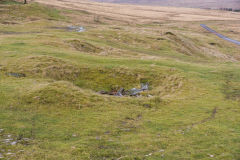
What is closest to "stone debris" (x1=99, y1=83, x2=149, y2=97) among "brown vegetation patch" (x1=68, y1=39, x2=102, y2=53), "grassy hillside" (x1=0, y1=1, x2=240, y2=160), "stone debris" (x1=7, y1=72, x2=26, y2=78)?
"grassy hillside" (x1=0, y1=1, x2=240, y2=160)

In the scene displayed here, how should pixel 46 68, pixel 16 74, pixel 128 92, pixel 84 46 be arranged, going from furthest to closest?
pixel 84 46 → pixel 46 68 → pixel 16 74 → pixel 128 92

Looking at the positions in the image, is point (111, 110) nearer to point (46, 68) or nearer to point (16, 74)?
point (46, 68)

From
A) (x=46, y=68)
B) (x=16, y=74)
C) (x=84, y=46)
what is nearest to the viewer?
(x=16, y=74)

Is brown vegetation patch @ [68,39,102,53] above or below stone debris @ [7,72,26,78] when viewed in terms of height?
above

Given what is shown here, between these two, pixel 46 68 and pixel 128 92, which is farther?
pixel 46 68

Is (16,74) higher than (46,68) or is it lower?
lower

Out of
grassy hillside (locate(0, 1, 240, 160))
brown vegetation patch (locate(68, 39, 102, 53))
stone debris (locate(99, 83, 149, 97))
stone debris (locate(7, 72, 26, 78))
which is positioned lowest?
stone debris (locate(99, 83, 149, 97))

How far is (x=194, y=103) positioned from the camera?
2664 centimetres

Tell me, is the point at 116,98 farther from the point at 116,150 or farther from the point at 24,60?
the point at 24,60

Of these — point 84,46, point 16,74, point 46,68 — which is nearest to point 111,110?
point 46,68

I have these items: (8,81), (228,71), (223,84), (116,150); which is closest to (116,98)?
(116,150)

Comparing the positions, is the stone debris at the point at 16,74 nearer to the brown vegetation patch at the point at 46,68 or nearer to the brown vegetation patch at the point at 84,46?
the brown vegetation patch at the point at 46,68

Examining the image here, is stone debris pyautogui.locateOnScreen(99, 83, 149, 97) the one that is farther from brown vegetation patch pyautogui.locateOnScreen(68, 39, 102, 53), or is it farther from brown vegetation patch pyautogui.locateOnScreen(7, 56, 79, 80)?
brown vegetation patch pyautogui.locateOnScreen(68, 39, 102, 53)

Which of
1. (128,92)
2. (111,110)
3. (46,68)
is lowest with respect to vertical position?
(128,92)
